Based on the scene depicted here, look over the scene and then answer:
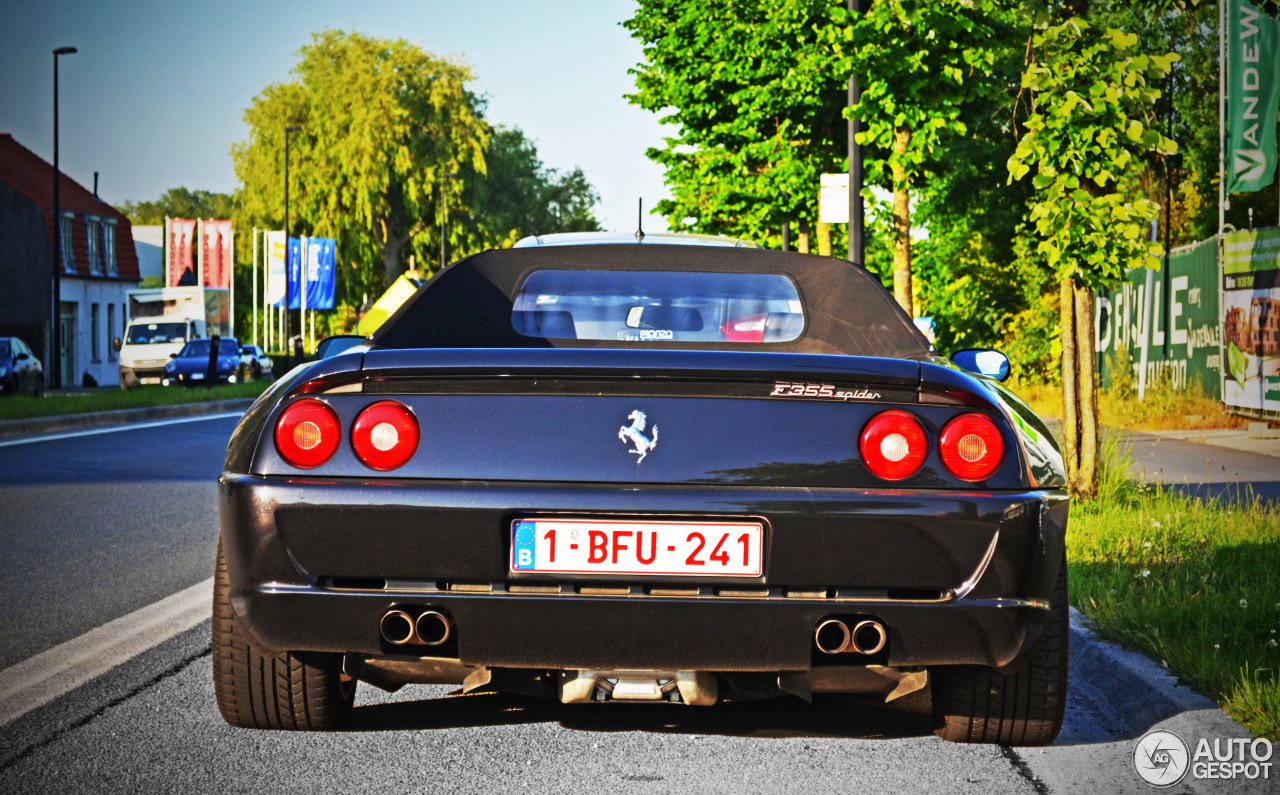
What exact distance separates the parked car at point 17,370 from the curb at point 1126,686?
103 ft

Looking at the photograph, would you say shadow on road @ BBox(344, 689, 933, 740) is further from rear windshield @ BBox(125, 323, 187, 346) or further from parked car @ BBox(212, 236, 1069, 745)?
rear windshield @ BBox(125, 323, 187, 346)

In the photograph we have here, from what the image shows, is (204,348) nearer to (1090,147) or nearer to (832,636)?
(1090,147)

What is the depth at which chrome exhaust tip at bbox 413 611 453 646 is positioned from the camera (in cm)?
349

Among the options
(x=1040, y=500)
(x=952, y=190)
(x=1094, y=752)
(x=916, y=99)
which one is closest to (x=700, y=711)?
(x=1094, y=752)

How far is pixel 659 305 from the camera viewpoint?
4.83m

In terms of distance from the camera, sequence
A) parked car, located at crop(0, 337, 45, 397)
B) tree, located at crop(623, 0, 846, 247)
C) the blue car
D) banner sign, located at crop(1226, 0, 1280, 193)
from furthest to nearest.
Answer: the blue car < parked car, located at crop(0, 337, 45, 397) < tree, located at crop(623, 0, 846, 247) < banner sign, located at crop(1226, 0, 1280, 193)

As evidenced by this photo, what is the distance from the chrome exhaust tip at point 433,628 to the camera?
3488 mm

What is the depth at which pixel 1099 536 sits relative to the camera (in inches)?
320

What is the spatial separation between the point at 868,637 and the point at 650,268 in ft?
6.29

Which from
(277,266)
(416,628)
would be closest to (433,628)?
(416,628)

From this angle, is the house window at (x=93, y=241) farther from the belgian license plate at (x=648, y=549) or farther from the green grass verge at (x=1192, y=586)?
the belgian license plate at (x=648, y=549)

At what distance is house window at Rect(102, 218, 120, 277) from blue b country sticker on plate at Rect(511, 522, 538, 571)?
58.2 m

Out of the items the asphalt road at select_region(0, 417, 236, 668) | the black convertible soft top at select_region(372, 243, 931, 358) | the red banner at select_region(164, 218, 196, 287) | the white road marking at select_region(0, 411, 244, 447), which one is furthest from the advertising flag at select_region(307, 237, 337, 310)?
the black convertible soft top at select_region(372, 243, 931, 358)

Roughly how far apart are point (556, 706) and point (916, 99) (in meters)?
11.4
